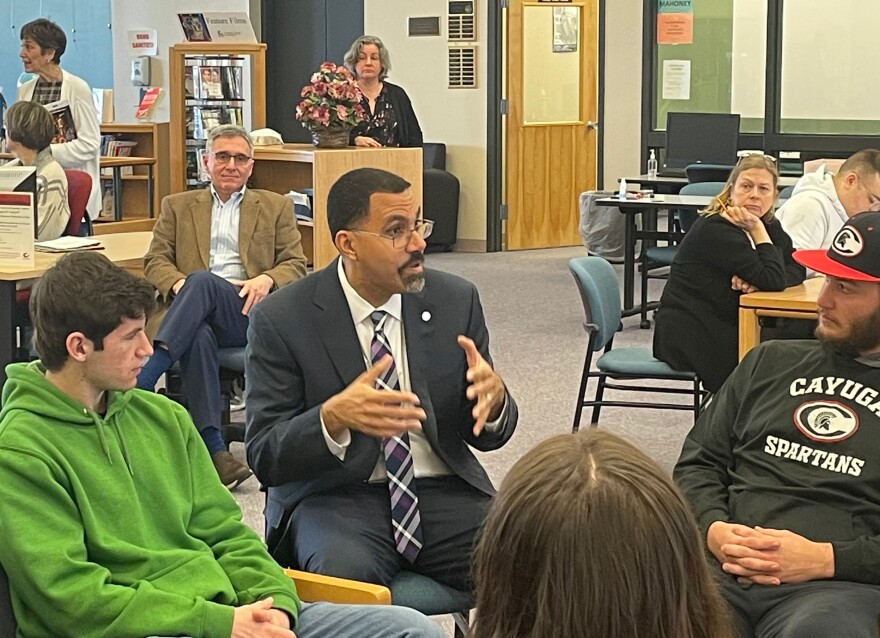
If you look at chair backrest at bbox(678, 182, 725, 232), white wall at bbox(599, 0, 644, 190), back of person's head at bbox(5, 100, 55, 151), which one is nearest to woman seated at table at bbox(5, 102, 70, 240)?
back of person's head at bbox(5, 100, 55, 151)

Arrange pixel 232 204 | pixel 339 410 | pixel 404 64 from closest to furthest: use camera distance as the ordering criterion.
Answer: pixel 339 410
pixel 232 204
pixel 404 64

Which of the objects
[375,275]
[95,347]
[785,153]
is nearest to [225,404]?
[375,275]

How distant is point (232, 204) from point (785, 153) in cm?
651

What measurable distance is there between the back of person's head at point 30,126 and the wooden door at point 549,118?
6218 mm

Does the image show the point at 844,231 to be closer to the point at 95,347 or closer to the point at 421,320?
the point at 421,320

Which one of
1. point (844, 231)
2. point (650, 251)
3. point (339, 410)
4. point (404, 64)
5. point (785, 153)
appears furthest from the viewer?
point (404, 64)

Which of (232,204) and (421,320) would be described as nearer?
(421,320)

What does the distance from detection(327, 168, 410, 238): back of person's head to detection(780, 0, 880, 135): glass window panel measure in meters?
8.18

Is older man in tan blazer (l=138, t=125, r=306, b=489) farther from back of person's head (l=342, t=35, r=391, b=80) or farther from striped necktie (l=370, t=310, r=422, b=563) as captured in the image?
back of person's head (l=342, t=35, r=391, b=80)

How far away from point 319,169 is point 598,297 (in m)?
A: 1.63

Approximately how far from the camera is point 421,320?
3.12m

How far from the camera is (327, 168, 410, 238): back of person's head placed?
320 centimetres

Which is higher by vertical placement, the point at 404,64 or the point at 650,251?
the point at 404,64

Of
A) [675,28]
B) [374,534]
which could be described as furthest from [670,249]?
[374,534]
